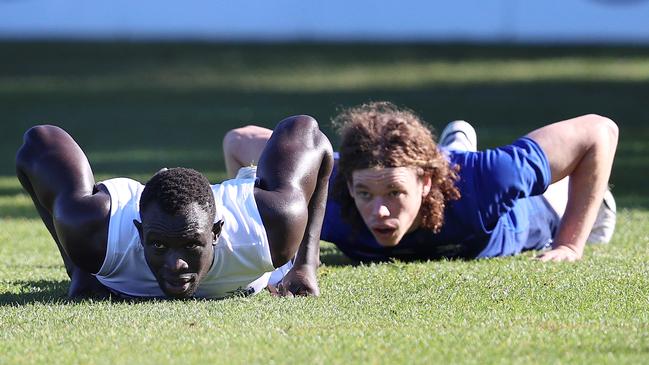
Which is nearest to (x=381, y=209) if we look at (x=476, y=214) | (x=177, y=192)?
(x=476, y=214)

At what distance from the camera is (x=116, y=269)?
5820 millimetres

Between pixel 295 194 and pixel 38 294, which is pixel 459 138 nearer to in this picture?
pixel 295 194

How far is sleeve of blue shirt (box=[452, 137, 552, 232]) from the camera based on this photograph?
7062mm

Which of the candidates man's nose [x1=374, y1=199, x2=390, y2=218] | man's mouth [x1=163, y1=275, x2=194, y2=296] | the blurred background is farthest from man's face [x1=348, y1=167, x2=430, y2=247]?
the blurred background

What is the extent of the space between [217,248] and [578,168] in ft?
8.76

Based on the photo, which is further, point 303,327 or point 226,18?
point 226,18

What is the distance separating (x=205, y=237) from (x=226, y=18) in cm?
1990

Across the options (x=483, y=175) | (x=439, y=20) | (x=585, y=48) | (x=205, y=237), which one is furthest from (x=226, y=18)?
(x=205, y=237)

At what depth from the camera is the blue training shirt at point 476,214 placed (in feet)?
23.3

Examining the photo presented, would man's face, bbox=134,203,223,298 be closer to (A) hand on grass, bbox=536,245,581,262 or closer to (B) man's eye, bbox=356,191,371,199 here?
(B) man's eye, bbox=356,191,371,199

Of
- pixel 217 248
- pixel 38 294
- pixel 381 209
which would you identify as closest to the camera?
pixel 217 248

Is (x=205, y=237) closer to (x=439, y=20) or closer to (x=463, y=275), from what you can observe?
(x=463, y=275)

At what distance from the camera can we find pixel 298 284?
6.15 m

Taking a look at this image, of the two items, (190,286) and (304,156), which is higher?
(304,156)
